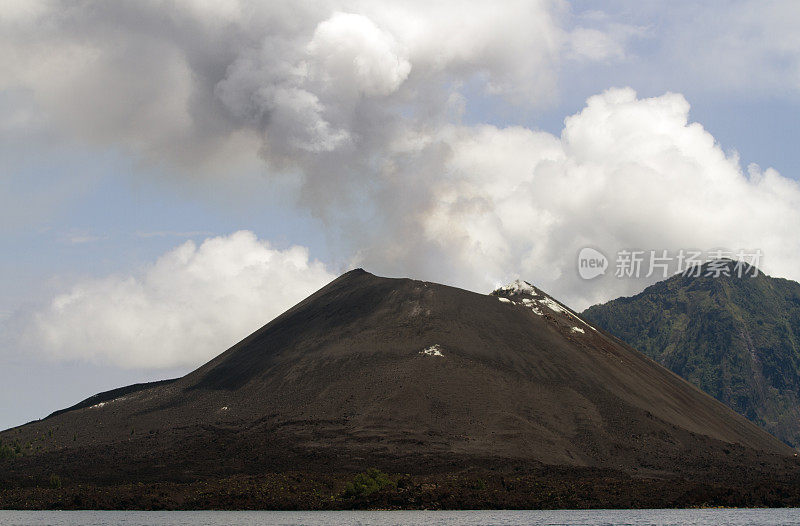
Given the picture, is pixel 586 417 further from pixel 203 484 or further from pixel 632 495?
pixel 203 484

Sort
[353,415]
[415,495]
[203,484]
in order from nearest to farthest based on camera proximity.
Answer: [415,495] < [203,484] < [353,415]

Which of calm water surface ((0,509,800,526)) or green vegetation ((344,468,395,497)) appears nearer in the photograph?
calm water surface ((0,509,800,526))

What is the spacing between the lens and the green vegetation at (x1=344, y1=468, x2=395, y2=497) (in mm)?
137750

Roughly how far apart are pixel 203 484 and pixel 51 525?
168ft

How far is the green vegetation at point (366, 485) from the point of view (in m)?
138

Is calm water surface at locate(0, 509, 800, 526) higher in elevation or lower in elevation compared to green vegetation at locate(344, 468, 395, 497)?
lower

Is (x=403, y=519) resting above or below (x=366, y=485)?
below

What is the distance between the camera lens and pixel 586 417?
191 m

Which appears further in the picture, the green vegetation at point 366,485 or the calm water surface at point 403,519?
the green vegetation at point 366,485

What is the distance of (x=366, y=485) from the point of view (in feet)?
454

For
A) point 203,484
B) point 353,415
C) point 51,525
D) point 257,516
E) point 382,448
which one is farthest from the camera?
point 353,415

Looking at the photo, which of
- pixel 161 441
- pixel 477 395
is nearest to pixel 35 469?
pixel 161 441

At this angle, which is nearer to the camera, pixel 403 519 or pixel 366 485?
pixel 403 519

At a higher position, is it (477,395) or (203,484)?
(477,395)
